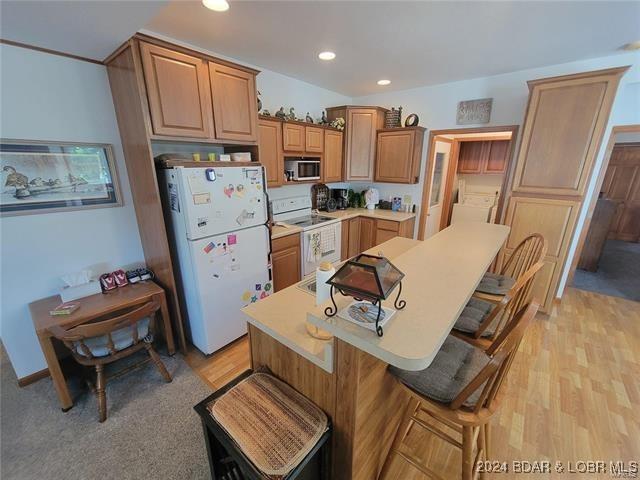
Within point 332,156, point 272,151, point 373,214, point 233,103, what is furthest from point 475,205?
point 233,103

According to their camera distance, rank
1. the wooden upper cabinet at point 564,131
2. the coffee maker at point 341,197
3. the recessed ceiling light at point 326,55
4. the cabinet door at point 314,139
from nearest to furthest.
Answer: the wooden upper cabinet at point 564,131 < the recessed ceiling light at point 326,55 < the cabinet door at point 314,139 < the coffee maker at point 341,197

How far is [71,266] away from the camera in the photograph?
6.64 feet

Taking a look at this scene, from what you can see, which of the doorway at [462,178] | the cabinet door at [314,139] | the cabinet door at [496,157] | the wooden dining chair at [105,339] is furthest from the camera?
the cabinet door at [496,157]

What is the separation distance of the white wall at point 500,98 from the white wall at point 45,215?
3.44 metres

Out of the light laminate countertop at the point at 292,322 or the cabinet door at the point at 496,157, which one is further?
the cabinet door at the point at 496,157

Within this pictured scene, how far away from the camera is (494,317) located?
130cm

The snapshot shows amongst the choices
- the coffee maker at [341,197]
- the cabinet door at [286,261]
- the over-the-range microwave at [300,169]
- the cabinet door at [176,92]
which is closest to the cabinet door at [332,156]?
the over-the-range microwave at [300,169]

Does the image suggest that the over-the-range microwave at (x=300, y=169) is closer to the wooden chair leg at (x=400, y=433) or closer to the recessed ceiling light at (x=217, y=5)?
the recessed ceiling light at (x=217, y=5)

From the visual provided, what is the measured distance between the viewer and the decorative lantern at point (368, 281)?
2.61 ft

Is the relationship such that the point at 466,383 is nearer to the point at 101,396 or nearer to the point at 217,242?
the point at 217,242

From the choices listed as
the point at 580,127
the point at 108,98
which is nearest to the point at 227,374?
the point at 108,98

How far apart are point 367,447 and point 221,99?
2.54m

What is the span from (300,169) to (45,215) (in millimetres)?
2347

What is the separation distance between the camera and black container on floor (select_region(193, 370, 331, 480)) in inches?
37.2
